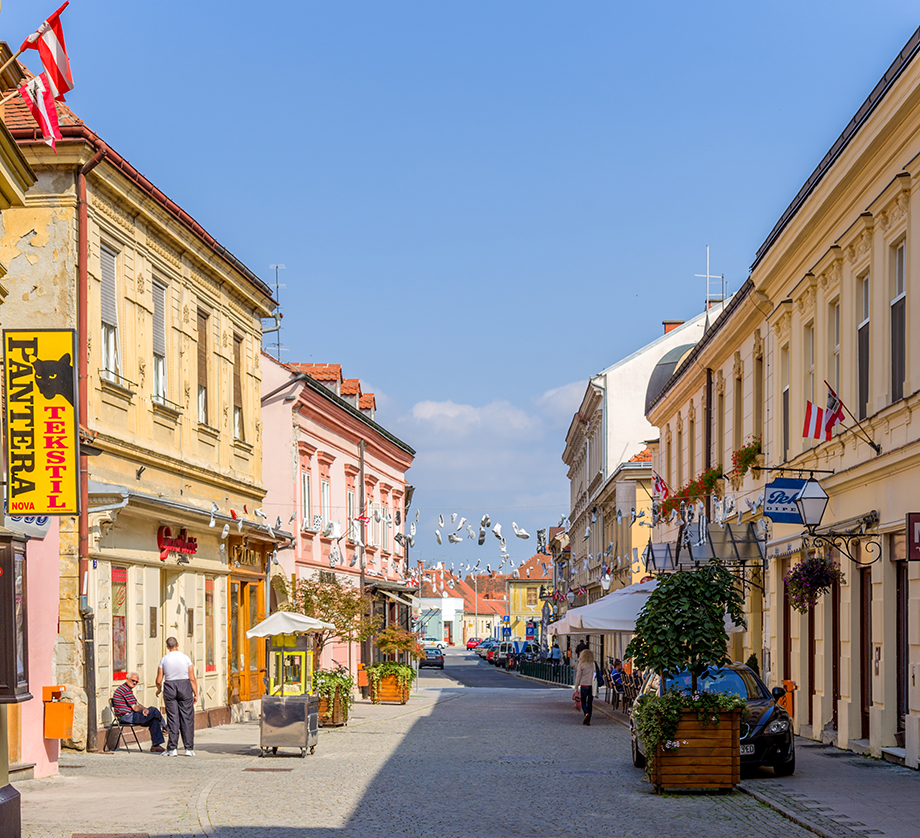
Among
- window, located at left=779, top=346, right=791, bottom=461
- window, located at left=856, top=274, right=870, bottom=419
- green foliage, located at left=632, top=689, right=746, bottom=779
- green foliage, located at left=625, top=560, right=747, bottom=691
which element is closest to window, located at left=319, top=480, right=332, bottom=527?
window, located at left=779, top=346, right=791, bottom=461

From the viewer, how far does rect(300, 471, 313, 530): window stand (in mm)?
35156

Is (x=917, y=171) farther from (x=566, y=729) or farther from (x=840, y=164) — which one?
(x=566, y=729)

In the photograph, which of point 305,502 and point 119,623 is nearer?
point 119,623

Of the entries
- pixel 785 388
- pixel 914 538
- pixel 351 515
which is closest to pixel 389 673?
pixel 351 515

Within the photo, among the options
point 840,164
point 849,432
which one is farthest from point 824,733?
point 840,164

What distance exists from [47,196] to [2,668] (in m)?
10.4

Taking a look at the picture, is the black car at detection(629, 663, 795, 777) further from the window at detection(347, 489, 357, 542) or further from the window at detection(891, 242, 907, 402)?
the window at detection(347, 489, 357, 542)

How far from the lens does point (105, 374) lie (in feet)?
66.1

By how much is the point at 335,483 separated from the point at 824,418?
2328 centimetres

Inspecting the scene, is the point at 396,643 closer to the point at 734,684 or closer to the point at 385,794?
the point at 734,684

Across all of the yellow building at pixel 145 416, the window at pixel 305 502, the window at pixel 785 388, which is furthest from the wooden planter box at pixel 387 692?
the window at pixel 785 388

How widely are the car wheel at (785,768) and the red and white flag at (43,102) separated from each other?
1081cm

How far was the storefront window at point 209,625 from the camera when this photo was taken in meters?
24.6

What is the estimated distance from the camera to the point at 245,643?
2739 centimetres
